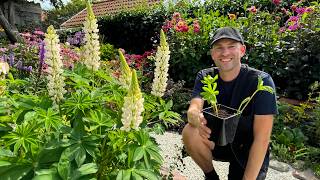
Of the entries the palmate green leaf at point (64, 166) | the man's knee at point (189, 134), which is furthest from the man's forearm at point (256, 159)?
the palmate green leaf at point (64, 166)

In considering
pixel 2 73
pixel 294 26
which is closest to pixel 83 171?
pixel 2 73

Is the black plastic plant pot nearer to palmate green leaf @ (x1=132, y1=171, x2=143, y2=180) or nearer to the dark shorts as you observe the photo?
the dark shorts

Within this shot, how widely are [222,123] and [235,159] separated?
62 cm

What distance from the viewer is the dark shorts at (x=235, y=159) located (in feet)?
9.72

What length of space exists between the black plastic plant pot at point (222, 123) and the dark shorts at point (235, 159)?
1.11 ft

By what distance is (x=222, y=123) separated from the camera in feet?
8.38

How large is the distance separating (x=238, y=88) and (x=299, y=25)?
3790mm

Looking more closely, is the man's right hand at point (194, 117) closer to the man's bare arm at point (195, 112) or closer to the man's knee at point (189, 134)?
the man's bare arm at point (195, 112)

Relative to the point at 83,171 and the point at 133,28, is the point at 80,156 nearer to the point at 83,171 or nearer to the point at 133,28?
the point at 83,171

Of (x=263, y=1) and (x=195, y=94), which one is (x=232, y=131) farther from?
(x=263, y=1)

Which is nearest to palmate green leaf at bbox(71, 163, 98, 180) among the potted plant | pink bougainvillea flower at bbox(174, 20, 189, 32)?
the potted plant

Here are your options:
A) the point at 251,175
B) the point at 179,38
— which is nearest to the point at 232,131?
the point at 251,175

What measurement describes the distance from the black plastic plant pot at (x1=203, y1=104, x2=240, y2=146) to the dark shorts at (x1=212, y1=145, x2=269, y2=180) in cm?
34

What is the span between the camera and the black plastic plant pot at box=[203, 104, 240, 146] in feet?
8.41
